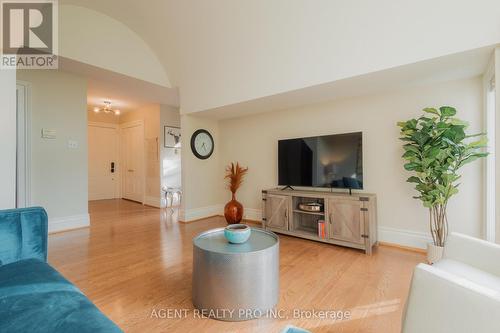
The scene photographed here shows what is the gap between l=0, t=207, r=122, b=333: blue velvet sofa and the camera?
3.02ft

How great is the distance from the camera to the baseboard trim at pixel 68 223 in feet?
12.0

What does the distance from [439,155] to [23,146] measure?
5.25 m

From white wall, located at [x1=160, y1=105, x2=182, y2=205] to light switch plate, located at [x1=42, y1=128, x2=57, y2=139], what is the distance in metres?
2.19

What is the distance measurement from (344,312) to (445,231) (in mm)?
1766

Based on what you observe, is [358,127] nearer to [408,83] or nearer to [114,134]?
[408,83]

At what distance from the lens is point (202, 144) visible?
4617mm

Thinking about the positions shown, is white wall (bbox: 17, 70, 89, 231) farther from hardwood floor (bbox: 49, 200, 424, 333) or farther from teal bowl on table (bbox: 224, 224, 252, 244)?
teal bowl on table (bbox: 224, 224, 252, 244)

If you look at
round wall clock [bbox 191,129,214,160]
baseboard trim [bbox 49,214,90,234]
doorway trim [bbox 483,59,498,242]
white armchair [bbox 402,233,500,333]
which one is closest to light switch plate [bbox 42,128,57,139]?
baseboard trim [bbox 49,214,90,234]

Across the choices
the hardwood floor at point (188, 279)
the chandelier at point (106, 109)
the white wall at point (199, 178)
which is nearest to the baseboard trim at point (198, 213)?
the white wall at point (199, 178)

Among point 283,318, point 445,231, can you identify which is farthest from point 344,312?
point 445,231

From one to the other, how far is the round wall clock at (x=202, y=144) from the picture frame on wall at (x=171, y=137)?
1.61 meters

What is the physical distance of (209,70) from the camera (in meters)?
3.76

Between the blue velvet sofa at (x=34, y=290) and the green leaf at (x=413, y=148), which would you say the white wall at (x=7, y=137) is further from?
the green leaf at (x=413, y=148)

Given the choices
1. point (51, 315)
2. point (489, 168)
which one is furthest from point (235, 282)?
point (489, 168)
